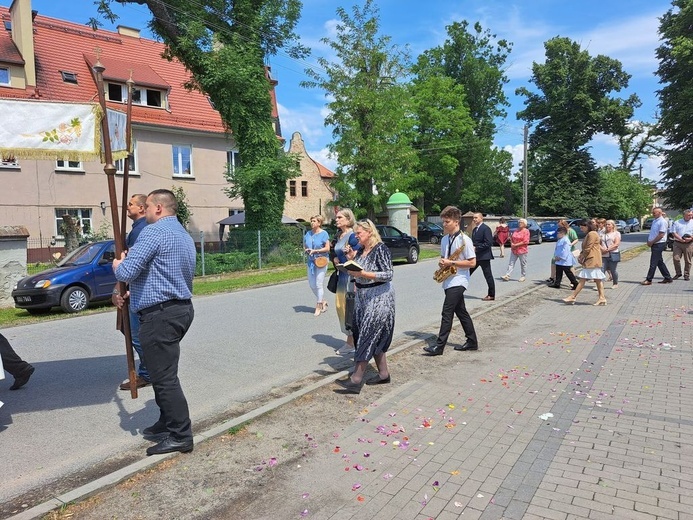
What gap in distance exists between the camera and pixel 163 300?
12.3 feet

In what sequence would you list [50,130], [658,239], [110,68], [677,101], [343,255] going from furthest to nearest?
1. [677,101]
2. [110,68]
3. [658,239]
4. [343,255]
5. [50,130]

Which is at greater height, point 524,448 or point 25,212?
point 25,212

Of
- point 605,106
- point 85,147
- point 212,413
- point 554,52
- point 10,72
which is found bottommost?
point 212,413

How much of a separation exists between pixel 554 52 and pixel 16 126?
177 ft

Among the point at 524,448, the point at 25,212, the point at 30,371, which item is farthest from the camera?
the point at 25,212

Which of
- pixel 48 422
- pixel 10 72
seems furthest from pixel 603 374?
pixel 10 72

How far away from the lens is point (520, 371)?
20.0ft

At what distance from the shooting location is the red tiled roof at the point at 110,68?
25.5 m

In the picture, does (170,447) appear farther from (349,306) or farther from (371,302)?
(349,306)

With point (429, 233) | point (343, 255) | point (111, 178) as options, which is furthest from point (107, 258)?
point (429, 233)

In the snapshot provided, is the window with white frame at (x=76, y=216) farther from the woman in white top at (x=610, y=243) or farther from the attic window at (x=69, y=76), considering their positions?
the woman in white top at (x=610, y=243)

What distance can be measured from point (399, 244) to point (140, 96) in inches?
662

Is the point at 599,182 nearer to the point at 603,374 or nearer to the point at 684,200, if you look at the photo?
the point at 684,200

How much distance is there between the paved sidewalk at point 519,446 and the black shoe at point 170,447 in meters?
0.88
